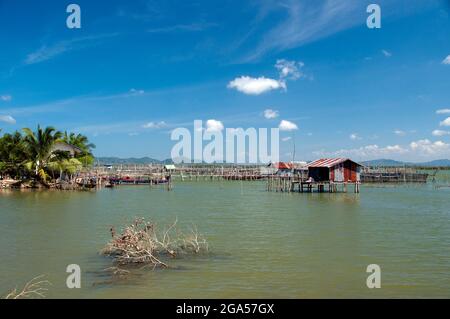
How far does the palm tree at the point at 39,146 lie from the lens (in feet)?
127

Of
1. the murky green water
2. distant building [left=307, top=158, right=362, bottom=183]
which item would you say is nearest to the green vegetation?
the murky green water

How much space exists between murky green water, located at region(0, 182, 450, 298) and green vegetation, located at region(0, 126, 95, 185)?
58.4 ft

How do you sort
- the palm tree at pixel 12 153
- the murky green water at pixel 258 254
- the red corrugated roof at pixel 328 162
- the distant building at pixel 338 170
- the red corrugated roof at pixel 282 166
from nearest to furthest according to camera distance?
the murky green water at pixel 258 254, the red corrugated roof at pixel 328 162, the distant building at pixel 338 170, the palm tree at pixel 12 153, the red corrugated roof at pixel 282 166

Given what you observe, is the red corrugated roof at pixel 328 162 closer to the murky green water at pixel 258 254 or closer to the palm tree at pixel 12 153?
the murky green water at pixel 258 254

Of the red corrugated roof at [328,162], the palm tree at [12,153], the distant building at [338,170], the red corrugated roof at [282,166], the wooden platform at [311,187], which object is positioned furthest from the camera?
the red corrugated roof at [282,166]

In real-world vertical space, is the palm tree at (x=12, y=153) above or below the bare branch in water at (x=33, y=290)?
above

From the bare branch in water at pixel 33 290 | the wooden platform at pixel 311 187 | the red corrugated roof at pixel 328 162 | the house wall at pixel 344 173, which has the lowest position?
the bare branch in water at pixel 33 290

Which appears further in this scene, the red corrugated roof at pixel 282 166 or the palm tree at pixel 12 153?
the red corrugated roof at pixel 282 166

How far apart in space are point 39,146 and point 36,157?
1057mm

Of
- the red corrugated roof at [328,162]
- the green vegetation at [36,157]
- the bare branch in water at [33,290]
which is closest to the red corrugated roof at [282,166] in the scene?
the red corrugated roof at [328,162]

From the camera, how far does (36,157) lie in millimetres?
39062

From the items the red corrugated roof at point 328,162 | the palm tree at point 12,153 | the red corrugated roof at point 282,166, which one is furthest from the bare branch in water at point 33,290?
the red corrugated roof at point 282,166

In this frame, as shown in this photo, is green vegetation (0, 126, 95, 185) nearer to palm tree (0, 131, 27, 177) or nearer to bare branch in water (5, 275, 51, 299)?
palm tree (0, 131, 27, 177)
